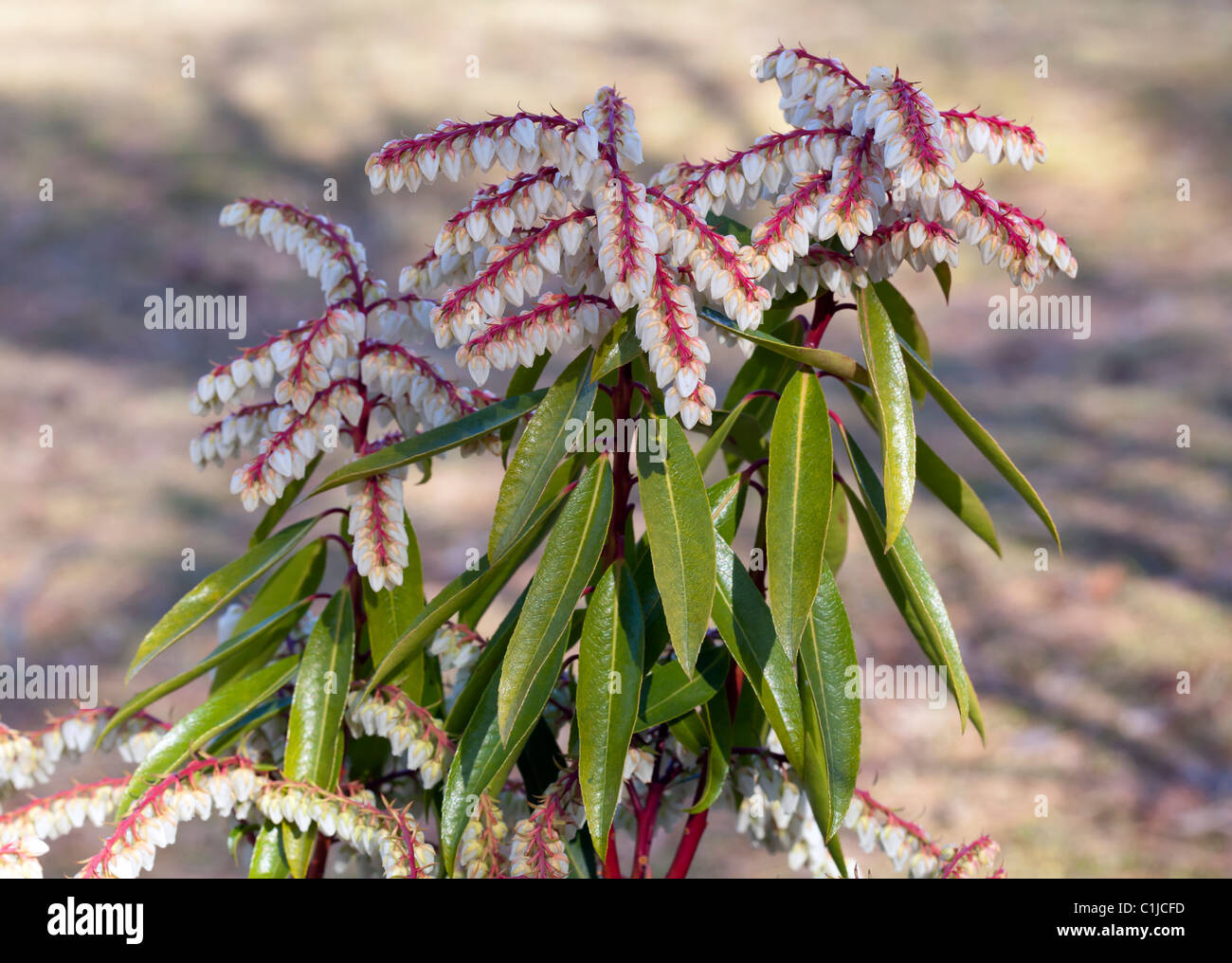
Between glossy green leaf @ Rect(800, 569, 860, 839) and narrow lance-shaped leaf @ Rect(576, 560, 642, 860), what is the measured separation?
139 millimetres

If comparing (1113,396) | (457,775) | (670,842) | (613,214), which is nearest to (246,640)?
(457,775)

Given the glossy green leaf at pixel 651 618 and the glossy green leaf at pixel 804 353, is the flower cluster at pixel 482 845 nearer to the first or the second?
the glossy green leaf at pixel 651 618

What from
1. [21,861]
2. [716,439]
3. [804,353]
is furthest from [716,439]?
[21,861]

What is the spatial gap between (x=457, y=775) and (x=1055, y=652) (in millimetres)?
2006

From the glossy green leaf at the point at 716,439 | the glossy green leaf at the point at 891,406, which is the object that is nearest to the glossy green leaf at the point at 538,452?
the glossy green leaf at the point at 716,439

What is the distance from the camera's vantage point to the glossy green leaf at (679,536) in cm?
77

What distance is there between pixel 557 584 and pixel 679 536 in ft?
0.35

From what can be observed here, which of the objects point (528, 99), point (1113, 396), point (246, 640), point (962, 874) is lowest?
point (962, 874)

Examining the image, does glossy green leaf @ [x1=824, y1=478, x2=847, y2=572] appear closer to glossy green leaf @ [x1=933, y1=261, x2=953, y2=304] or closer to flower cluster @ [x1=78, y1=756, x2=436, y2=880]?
glossy green leaf @ [x1=933, y1=261, x2=953, y2=304]

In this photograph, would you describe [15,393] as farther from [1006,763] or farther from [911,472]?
[911,472]

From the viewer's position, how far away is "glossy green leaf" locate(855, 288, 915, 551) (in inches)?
30.7

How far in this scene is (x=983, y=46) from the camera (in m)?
5.01

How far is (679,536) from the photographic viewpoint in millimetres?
795

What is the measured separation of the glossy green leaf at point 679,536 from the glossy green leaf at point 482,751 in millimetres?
102
